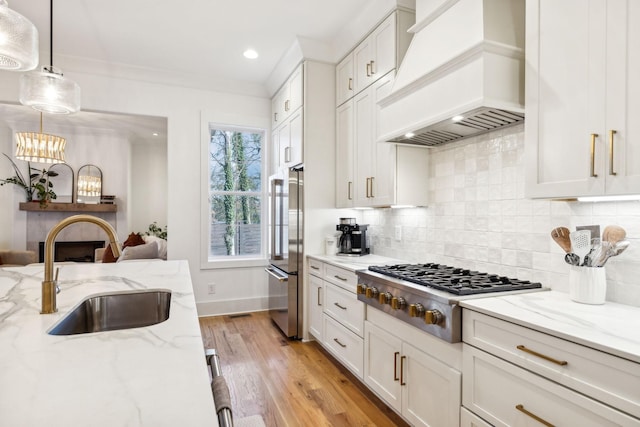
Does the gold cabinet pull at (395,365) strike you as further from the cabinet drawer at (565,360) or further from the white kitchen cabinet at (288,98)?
the white kitchen cabinet at (288,98)

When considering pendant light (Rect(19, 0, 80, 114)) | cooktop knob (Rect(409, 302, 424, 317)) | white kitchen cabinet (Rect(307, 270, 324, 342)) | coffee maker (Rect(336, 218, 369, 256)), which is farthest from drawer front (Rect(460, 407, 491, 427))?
pendant light (Rect(19, 0, 80, 114))

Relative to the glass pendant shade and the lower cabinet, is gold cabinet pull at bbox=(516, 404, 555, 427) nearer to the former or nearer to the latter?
the lower cabinet

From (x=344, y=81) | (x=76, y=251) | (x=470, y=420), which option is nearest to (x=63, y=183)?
(x=76, y=251)

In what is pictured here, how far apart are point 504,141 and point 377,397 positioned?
181cm

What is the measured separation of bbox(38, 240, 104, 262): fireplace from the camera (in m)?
6.26

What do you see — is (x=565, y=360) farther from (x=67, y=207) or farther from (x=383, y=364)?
(x=67, y=207)

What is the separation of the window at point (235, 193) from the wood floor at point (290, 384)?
122cm

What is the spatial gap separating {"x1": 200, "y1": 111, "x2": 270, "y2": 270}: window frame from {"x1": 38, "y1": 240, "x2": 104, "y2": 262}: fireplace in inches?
137

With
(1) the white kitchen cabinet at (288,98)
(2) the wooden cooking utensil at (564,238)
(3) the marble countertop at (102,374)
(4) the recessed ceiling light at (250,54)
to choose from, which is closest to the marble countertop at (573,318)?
(2) the wooden cooking utensil at (564,238)

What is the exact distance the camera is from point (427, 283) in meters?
1.82

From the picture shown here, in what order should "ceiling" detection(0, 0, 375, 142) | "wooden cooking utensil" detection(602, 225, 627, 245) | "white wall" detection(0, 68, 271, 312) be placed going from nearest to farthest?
1. "wooden cooking utensil" detection(602, 225, 627, 245)
2. "ceiling" detection(0, 0, 375, 142)
3. "white wall" detection(0, 68, 271, 312)

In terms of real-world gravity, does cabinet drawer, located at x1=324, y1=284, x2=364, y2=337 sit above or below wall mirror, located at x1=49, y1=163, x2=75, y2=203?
below

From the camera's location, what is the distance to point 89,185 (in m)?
Answer: 6.12

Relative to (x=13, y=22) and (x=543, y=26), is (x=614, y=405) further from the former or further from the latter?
(x=13, y=22)
